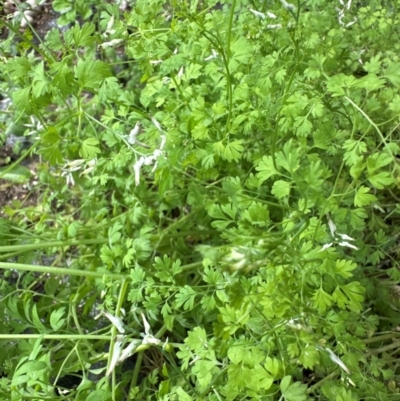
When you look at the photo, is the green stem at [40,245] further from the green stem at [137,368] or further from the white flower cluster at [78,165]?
the green stem at [137,368]

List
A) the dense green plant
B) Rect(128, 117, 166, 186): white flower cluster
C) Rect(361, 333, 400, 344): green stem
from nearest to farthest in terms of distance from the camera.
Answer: the dense green plant → Rect(128, 117, 166, 186): white flower cluster → Rect(361, 333, 400, 344): green stem

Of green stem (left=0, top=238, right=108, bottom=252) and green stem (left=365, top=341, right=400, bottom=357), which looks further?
green stem (left=365, top=341, right=400, bottom=357)

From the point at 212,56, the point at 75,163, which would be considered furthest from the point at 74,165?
the point at 212,56

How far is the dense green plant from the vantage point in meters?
1.19

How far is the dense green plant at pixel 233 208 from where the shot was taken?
1192mm

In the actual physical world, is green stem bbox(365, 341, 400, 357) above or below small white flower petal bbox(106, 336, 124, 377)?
below

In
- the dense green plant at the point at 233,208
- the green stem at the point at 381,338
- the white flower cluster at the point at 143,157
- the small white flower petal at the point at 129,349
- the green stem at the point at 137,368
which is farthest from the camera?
the green stem at the point at 137,368

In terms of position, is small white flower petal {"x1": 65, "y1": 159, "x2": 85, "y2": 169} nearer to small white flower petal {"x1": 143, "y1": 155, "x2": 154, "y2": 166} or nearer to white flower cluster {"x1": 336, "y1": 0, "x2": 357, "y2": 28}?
small white flower petal {"x1": 143, "y1": 155, "x2": 154, "y2": 166}

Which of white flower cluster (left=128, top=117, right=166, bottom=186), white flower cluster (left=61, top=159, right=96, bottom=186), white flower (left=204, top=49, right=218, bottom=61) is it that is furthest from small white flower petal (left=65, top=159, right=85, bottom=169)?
white flower (left=204, top=49, right=218, bottom=61)

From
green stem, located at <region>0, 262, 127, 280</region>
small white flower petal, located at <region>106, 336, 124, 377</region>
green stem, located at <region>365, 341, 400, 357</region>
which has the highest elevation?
green stem, located at <region>0, 262, 127, 280</region>

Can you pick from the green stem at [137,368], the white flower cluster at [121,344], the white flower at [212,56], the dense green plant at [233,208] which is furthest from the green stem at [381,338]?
the white flower at [212,56]

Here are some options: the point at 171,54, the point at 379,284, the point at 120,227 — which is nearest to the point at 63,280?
the point at 120,227

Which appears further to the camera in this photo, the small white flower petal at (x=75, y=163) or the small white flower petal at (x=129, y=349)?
the small white flower petal at (x=75, y=163)

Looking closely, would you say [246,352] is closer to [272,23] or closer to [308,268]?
[308,268]
